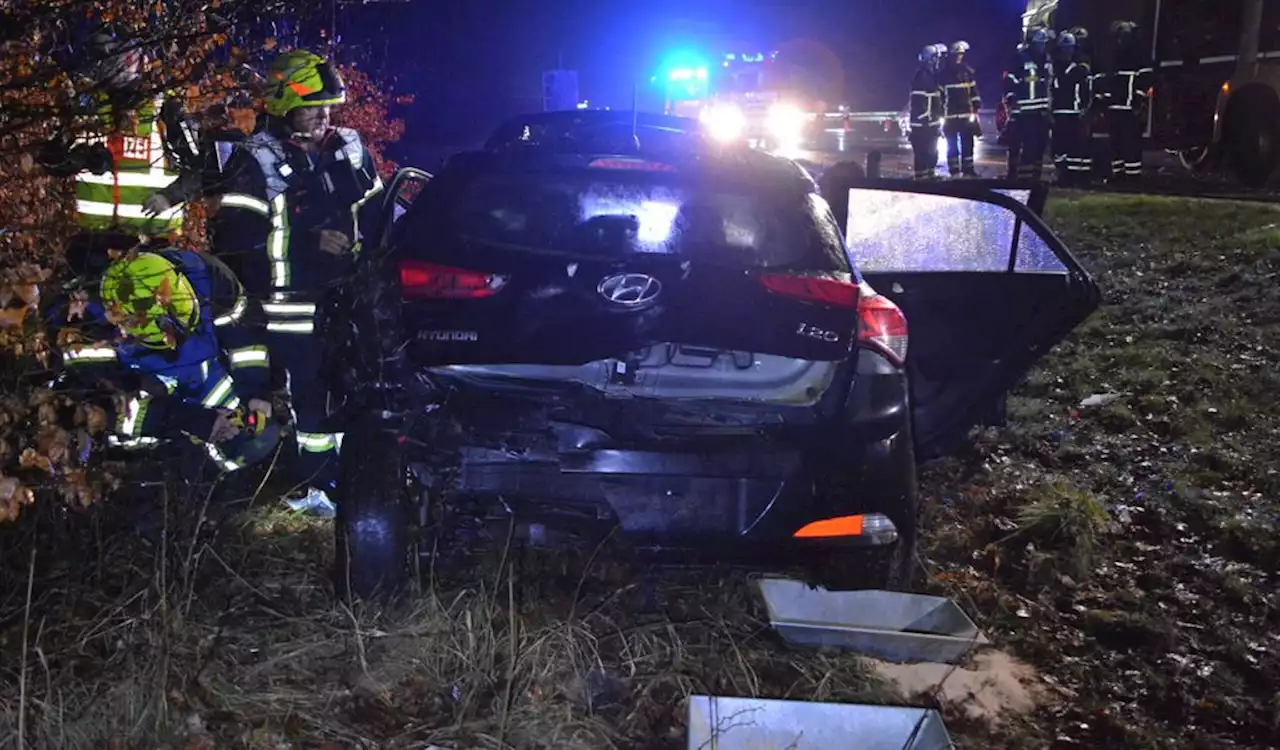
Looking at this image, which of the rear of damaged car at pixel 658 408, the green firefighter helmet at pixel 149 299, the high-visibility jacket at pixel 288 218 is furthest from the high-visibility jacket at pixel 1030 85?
the green firefighter helmet at pixel 149 299

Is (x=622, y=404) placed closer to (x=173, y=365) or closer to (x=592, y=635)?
(x=592, y=635)

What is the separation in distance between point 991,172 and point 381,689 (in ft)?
41.0

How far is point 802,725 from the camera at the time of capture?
268 cm

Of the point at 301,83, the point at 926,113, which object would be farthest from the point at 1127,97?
the point at 301,83

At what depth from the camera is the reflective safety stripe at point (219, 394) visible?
4023 millimetres

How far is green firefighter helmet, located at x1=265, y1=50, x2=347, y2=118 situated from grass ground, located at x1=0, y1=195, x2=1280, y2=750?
155 centimetres

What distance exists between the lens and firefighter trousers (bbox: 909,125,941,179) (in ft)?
41.1

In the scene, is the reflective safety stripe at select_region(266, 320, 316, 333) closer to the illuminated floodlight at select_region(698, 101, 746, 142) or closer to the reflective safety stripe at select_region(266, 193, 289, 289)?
the reflective safety stripe at select_region(266, 193, 289, 289)

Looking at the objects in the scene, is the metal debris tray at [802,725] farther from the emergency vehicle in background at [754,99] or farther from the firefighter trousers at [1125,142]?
the emergency vehicle in background at [754,99]

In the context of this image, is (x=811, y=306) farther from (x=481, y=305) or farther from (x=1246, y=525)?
(x=1246, y=525)

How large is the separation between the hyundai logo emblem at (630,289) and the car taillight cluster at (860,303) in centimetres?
35

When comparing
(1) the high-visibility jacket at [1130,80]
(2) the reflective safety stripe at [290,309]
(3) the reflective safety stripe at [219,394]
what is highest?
(1) the high-visibility jacket at [1130,80]

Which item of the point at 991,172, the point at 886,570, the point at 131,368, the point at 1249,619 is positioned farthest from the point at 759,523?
the point at 991,172

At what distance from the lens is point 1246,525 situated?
4297mm
